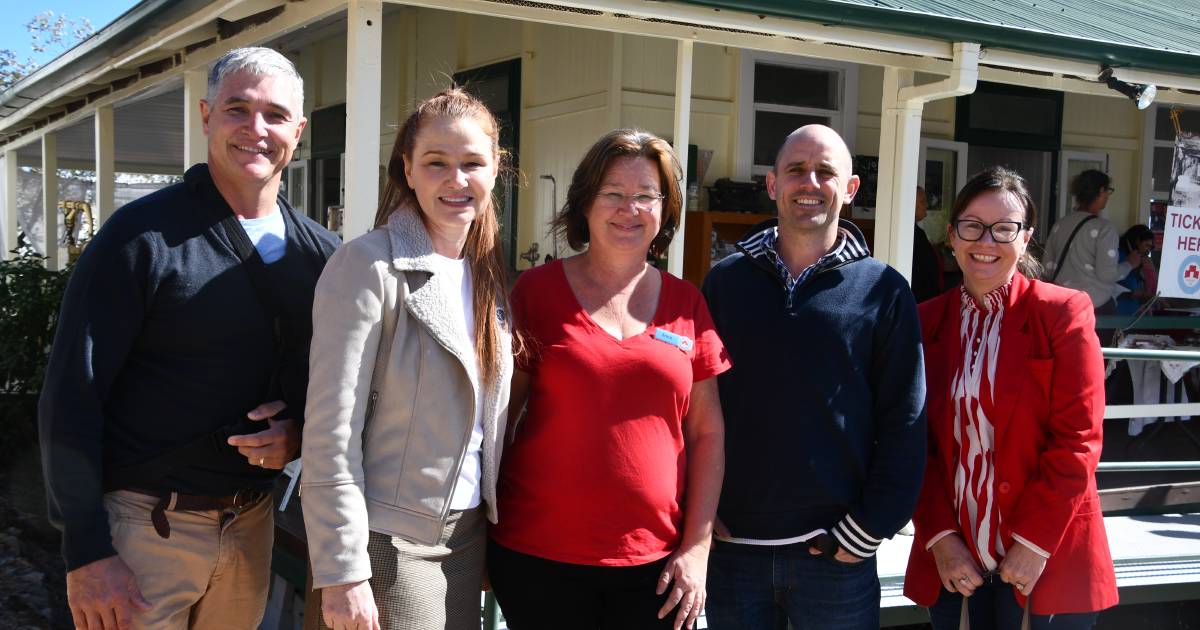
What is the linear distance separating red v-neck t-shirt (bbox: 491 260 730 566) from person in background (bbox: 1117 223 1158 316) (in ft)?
25.8

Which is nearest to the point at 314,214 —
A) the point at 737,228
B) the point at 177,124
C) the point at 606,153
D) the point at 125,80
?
the point at 125,80

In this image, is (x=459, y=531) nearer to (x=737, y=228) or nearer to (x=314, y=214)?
(x=737, y=228)

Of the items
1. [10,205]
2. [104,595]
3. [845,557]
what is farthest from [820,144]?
[10,205]

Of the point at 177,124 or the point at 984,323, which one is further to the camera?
the point at 177,124

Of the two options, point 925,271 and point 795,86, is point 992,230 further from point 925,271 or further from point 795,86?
point 795,86

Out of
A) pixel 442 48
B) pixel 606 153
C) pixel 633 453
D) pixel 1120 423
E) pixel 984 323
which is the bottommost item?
pixel 1120 423

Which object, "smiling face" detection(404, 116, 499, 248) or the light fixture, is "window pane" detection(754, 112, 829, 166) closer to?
the light fixture

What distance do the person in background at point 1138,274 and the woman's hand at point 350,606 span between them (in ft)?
28.0

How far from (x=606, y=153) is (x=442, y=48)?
7.08 m

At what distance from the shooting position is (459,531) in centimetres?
234

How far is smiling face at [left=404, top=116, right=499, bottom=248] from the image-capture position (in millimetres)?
2289

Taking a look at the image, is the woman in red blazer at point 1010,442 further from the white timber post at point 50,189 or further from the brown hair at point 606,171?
the white timber post at point 50,189

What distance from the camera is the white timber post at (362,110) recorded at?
458cm

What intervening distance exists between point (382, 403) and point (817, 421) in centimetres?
117
